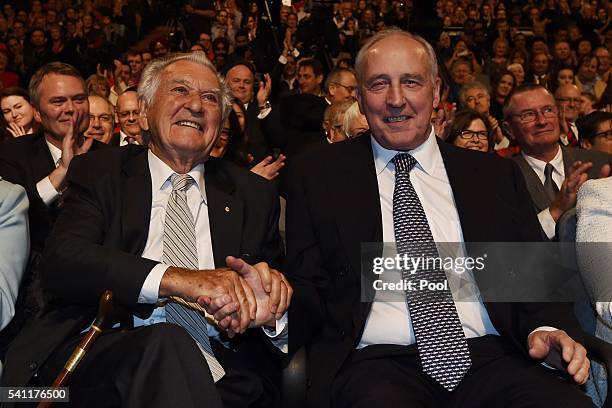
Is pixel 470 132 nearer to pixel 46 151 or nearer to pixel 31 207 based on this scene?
pixel 46 151

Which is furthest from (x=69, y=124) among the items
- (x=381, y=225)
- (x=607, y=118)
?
(x=607, y=118)

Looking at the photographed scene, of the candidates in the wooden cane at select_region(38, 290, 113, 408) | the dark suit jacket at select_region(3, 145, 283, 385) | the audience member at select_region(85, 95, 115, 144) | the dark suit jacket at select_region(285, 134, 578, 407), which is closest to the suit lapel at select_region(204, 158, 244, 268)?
the dark suit jacket at select_region(3, 145, 283, 385)

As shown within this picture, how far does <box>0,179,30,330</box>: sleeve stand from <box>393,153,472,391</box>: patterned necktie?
46.0 inches

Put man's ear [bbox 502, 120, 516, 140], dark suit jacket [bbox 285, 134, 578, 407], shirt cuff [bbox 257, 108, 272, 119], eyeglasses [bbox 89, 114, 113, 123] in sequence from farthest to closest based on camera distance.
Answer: shirt cuff [bbox 257, 108, 272, 119] → eyeglasses [bbox 89, 114, 113, 123] → man's ear [bbox 502, 120, 516, 140] → dark suit jacket [bbox 285, 134, 578, 407]

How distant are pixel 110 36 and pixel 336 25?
373 centimetres

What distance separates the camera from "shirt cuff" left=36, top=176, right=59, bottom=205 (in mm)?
3701

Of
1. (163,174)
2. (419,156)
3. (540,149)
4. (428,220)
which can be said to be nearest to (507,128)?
(540,149)

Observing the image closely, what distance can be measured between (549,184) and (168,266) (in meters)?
2.63

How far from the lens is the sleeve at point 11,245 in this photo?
2.46m

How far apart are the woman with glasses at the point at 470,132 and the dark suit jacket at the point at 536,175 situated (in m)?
0.21

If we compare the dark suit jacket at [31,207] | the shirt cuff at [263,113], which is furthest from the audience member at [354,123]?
the shirt cuff at [263,113]

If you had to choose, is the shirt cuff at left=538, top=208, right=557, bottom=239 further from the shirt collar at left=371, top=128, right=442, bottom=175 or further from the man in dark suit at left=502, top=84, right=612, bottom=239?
the shirt collar at left=371, top=128, right=442, bottom=175

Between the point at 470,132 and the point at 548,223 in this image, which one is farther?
the point at 470,132

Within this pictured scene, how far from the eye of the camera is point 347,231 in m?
2.72
